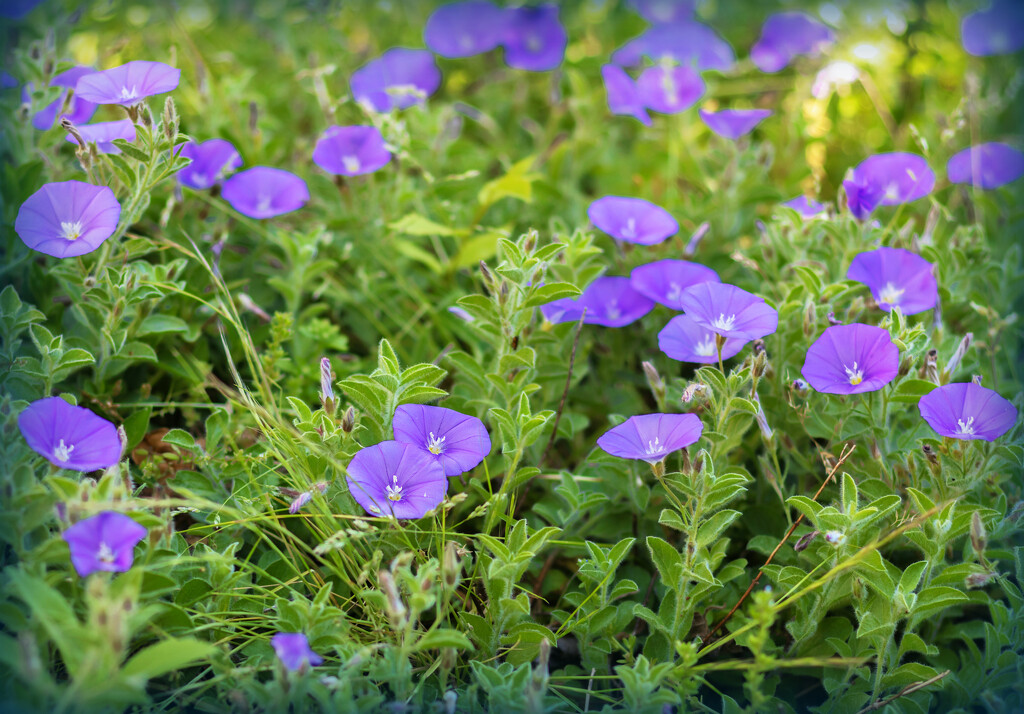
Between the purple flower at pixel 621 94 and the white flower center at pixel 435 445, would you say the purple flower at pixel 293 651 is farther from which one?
the purple flower at pixel 621 94

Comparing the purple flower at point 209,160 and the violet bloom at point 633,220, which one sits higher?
the purple flower at point 209,160

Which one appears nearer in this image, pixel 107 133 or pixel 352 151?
pixel 107 133

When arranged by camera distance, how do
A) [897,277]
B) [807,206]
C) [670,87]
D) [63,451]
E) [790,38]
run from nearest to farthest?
[63,451] → [897,277] → [807,206] → [670,87] → [790,38]

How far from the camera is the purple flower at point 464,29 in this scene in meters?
3.43

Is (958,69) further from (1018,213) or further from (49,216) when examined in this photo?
(49,216)

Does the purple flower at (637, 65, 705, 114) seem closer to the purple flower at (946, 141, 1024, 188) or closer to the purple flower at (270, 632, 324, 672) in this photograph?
the purple flower at (946, 141, 1024, 188)

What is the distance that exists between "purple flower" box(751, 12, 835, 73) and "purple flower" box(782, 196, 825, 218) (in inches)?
48.3

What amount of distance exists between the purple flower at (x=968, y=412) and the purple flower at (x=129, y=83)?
70.7 inches

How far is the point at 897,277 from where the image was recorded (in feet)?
6.91

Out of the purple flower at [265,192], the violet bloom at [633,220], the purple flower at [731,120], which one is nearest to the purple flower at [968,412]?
the violet bloom at [633,220]

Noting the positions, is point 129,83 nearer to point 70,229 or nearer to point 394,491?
point 70,229

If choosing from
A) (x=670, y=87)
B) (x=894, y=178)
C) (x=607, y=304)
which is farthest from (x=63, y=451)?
(x=670, y=87)

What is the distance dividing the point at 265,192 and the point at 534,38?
1.50 metres

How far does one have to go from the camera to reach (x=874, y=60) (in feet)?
11.9
